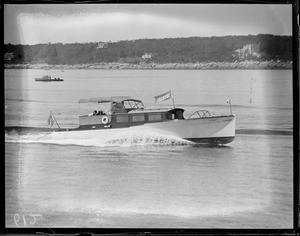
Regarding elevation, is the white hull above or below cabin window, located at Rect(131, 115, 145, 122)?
below

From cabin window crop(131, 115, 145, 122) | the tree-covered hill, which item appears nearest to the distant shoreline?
the tree-covered hill

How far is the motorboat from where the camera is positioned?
8.27 feet

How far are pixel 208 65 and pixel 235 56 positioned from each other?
0.42 ft

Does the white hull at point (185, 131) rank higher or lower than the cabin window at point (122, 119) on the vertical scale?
lower

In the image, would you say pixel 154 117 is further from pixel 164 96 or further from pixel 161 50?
pixel 161 50

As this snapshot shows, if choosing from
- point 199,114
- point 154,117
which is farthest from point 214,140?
point 154,117

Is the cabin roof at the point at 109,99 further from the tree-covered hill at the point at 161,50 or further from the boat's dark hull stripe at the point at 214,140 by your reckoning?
the boat's dark hull stripe at the point at 214,140

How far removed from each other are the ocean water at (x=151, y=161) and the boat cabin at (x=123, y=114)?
0.03 m

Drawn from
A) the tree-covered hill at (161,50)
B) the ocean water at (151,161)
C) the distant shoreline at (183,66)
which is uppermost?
the tree-covered hill at (161,50)

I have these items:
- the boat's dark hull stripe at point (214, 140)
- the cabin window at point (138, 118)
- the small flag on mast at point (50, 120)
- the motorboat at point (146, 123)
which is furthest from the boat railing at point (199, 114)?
the small flag on mast at point (50, 120)

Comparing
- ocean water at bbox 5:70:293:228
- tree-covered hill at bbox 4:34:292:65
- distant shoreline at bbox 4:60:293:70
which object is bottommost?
ocean water at bbox 5:70:293:228

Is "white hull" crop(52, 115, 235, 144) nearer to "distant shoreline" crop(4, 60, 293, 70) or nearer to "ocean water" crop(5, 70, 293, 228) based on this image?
"ocean water" crop(5, 70, 293, 228)

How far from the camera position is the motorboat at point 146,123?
8.27 feet

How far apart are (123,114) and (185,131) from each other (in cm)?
30
